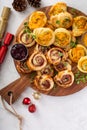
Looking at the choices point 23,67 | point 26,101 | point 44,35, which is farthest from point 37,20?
point 26,101

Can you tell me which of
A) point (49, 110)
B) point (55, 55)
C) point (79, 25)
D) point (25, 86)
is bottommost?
point (49, 110)

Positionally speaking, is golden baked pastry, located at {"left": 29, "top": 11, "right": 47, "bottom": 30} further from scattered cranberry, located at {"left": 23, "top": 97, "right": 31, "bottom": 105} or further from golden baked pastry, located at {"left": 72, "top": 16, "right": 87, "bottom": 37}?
scattered cranberry, located at {"left": 23, "top": 97, "right": 31, "bottom": 105}

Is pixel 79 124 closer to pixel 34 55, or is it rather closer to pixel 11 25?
pixel 34 55

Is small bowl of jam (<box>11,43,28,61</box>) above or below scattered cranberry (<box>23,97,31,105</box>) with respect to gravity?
above

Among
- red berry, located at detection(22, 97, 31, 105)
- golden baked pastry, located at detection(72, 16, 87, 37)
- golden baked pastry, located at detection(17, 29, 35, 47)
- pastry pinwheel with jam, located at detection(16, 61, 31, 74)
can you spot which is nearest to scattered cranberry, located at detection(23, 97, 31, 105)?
red berry, located at detection(22, 97, 31, 105)

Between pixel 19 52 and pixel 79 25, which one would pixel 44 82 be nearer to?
pixel 19 52

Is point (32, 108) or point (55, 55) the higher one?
point (55, 55)
